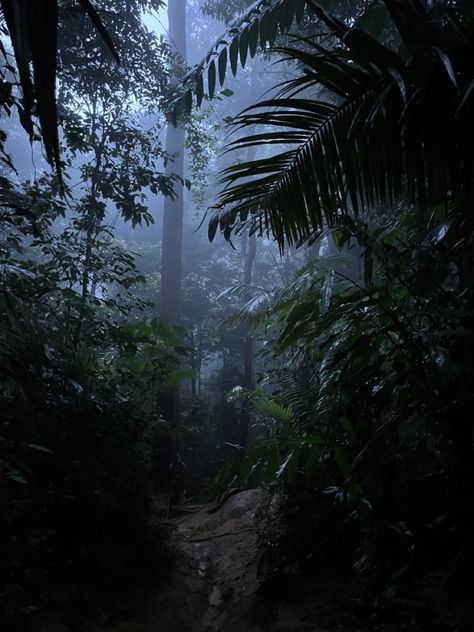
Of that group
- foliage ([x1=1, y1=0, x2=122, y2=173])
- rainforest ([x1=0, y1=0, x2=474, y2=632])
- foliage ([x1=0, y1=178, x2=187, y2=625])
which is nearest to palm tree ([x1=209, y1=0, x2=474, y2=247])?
rainforest ([x1=0, y1=0, x2=474, y2=632])

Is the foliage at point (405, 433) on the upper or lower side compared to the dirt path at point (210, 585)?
upper

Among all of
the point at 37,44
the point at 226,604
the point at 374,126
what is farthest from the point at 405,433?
the point at 226,604

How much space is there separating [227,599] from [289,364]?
2.15 metres

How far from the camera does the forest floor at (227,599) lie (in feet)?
9.40

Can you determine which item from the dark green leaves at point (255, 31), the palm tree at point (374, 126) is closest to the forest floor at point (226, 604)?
the palm tree at point (374, 126)

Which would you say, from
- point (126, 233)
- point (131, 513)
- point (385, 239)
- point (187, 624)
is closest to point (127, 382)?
point (131, 513)

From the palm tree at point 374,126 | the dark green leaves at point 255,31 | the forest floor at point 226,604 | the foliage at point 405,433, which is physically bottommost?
the forest floor at point 226,604

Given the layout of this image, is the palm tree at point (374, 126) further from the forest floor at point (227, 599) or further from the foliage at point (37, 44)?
the forest floor at point (227, 599)

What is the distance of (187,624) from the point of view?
3334 mm

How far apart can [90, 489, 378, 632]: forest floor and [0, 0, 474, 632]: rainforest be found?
21 millimetres

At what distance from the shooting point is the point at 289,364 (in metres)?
4.87

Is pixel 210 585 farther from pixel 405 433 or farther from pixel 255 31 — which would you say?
pixel 255 31

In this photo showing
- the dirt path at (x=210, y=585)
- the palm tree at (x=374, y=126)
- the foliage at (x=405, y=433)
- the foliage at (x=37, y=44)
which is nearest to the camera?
the foliage at (x=37, y=44)

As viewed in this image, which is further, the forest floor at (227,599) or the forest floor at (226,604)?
the forest floor at (227,599)
